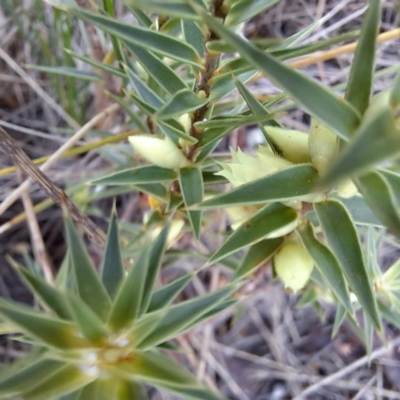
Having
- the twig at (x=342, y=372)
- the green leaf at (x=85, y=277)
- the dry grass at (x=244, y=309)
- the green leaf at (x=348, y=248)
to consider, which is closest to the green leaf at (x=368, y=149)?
the green leaf at (x=348, y=248)

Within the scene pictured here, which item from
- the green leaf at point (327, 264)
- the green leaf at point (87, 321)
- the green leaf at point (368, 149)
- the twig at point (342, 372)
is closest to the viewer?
the green leaf at point (368, 149)

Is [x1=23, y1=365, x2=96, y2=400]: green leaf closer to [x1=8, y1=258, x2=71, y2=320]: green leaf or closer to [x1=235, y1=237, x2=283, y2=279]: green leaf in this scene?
[x1=8, y1=258, x2=71, y2=320]: green leaf

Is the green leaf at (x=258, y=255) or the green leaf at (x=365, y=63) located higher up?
the green leaf at (x=365, y=63)

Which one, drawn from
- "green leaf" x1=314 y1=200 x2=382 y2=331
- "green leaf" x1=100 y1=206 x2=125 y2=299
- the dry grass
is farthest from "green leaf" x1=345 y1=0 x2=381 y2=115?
the dry grass

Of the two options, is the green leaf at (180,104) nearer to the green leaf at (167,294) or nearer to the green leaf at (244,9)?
the green leaf at (244,9)

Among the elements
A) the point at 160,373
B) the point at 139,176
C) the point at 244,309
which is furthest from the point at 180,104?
the point at 244,309

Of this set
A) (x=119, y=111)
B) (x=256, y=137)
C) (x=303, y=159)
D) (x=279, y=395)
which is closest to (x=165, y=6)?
(x=303, y=159)
